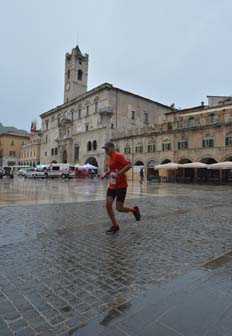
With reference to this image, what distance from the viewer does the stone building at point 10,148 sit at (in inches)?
3150

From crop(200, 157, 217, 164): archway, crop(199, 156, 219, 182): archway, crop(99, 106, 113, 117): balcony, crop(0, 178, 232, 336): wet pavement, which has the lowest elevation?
Result: crop(0, 178, 232, 336): wet pavement

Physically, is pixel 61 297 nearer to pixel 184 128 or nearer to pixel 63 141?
pixel 184 128

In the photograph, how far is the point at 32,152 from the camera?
71.5 m

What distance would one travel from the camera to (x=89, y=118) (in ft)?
155

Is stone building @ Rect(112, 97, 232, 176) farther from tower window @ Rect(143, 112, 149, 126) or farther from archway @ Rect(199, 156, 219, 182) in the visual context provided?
tower window @ Rect(143, 112, 149, 126)

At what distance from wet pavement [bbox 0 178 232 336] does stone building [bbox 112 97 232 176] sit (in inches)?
978

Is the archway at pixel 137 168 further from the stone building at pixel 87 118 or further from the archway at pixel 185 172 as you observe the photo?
the archway at pixel 185 172

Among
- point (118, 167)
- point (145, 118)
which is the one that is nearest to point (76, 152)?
point (145, 118)

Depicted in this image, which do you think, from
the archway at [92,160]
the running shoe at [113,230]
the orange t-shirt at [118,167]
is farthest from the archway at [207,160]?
the running shoe at [113,230]

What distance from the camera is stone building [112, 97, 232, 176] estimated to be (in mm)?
27172

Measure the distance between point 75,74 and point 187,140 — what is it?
3928 centimetres

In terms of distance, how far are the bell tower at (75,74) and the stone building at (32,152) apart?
59.0ft

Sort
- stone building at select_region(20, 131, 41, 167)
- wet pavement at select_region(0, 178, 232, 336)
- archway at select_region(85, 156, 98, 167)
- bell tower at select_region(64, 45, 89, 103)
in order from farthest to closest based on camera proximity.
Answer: stone building at select_region(20, 131, 41, 167) → bell tower at select_region(64, 45, 89, 103) → archway at select_region(85, 156, 98, 167) → wet pavement at select_region(0, 178, 232, 336)

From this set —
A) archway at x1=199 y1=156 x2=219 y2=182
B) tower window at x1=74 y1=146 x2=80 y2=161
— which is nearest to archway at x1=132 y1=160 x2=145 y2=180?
archway at x1=199 y1=156 x2=219 y2=182
